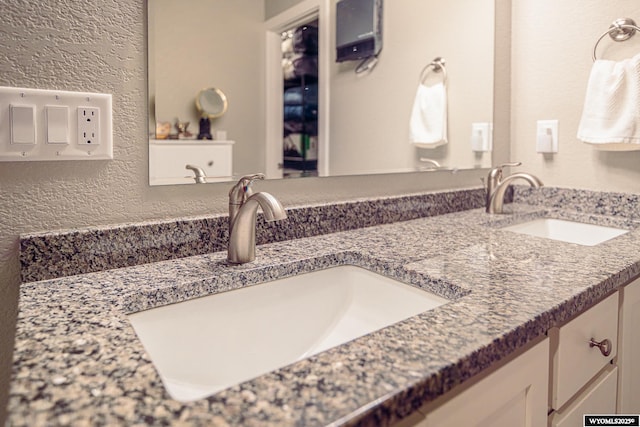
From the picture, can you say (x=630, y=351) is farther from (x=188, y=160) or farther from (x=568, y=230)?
(x=188, y=160)

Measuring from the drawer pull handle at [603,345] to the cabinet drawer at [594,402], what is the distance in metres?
0.07

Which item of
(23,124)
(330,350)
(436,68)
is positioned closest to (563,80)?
(436,68)

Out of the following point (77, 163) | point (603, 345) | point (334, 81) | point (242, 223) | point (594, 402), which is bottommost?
point (594, 402)

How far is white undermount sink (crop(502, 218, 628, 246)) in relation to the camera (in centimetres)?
133

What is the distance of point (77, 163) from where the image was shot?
31.6 inches

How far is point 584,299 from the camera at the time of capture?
0.72 metres

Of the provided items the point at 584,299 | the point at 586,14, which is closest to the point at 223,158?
the point at 584,299

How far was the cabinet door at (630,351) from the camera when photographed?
0.92 meters

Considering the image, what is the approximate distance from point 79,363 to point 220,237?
49cm

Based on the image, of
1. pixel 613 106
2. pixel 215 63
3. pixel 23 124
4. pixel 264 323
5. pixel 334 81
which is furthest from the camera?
pixel 613 106

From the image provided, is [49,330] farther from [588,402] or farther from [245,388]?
[588,402]

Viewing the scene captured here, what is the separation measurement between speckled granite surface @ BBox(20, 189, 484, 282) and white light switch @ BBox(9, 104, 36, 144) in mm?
158

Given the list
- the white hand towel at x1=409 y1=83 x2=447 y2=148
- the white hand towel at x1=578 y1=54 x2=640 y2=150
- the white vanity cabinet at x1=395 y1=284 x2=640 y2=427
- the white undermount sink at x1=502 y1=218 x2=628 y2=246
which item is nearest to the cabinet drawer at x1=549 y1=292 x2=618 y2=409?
the white vanity cabinet at x1=395 y1=284 x2=640 y2=427

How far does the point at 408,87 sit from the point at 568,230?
672mm
